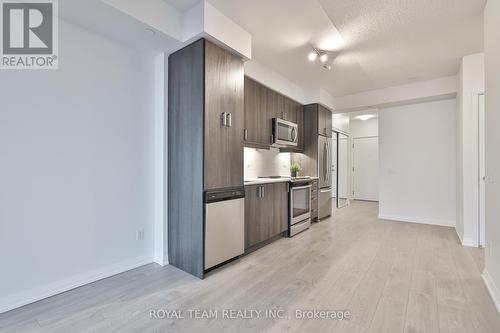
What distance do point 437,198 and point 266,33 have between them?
15.3 feet

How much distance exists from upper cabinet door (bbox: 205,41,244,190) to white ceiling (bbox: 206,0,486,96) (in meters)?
0.49

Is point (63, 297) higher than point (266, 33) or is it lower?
lower

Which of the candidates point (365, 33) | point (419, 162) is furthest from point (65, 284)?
point (419, 162)

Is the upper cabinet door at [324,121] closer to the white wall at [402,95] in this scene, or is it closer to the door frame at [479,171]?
the white wall at [402,95]

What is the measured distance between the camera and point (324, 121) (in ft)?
17.0

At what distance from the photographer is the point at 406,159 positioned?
5152 mm

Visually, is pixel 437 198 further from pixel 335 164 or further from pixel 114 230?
pixel 114 230

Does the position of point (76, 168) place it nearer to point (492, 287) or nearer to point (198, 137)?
point (198, 137)

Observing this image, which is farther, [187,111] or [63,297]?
[187,111]

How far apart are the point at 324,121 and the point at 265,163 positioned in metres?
1.85

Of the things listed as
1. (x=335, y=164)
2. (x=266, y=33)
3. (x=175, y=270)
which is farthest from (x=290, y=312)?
(x=335, y=164)

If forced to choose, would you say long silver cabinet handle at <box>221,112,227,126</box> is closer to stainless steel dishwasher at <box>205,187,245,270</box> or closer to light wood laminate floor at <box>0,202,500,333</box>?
stainless steel dishwasher at <box>205,187,245,270</box>

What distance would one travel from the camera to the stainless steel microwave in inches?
158

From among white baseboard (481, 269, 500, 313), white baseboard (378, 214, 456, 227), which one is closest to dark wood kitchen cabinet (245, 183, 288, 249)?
white baseboard (481, 269, 500, 313)
